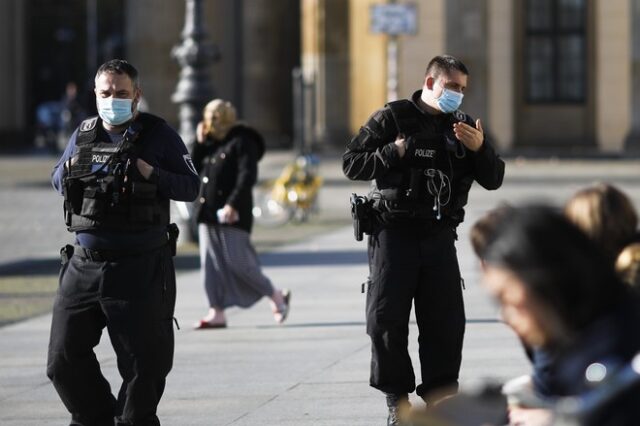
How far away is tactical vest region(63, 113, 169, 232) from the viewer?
6766mm

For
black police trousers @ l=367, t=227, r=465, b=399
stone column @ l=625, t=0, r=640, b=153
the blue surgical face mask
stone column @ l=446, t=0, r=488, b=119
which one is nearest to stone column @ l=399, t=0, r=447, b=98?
stone column @ l=446, t=0, r=488, b=119

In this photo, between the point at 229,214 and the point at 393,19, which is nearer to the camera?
the point at 229,214

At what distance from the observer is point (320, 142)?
1396 inches

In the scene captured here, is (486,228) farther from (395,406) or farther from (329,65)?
(329,65)

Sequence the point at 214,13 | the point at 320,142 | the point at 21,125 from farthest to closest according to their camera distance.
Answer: the point at 21,125, the point at 214,13, the point at 320,142

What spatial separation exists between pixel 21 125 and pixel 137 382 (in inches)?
1566

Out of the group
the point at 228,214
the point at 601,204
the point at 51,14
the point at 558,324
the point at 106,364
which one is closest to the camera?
the point at 558,324

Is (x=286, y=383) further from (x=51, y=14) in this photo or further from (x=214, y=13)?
(x=51, y=14)

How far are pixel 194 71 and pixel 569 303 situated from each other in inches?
621

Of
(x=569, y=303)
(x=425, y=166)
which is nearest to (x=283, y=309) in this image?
(x=425, y=166)

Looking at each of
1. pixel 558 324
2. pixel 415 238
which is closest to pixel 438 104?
pixel 415 238

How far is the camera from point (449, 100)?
24.5ft

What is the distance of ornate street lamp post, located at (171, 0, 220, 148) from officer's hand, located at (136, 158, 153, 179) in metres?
11.7

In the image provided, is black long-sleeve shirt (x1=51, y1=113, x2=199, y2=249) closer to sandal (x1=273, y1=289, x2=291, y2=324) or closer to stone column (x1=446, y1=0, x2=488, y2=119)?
sandal (x1=273, y1=289, x2=291, y2=324)
